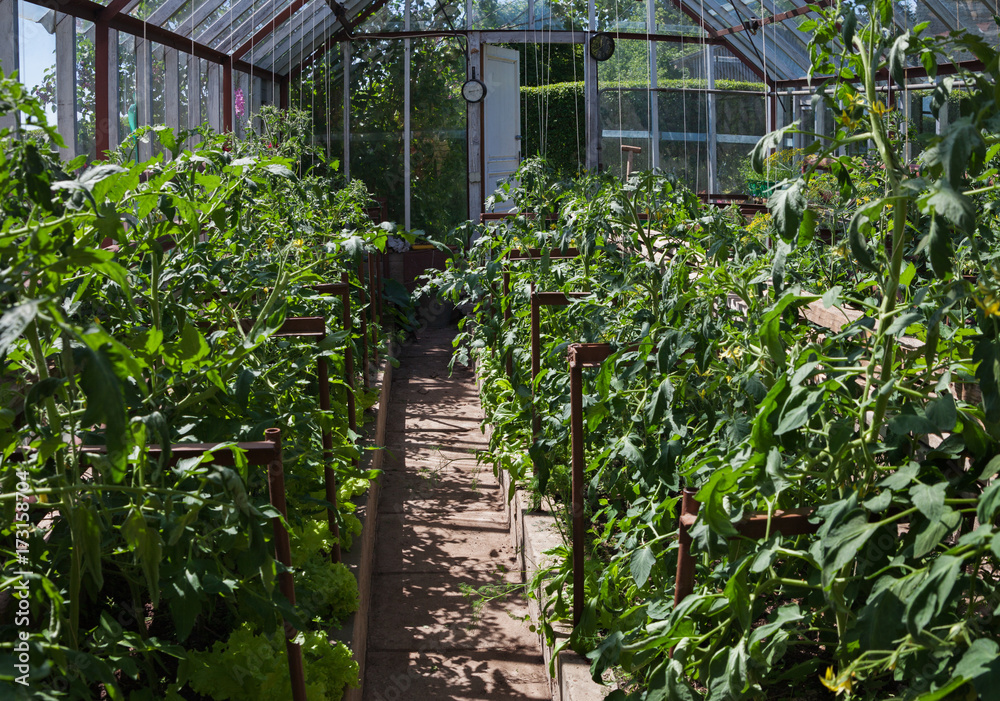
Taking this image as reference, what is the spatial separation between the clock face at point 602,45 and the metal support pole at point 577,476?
8511 mm

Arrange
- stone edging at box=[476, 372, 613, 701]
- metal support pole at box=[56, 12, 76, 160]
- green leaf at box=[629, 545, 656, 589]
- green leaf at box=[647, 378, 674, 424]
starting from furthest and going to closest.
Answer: metal support pole at box=[56, 12, 76, 160] → stone edging at box=[476, 372, 613, 701] → green leaf at box=[647, 378, 674, 424] → green leaf at box=[629, 545, 656, 589]

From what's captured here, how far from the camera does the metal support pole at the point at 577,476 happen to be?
2.39 metres

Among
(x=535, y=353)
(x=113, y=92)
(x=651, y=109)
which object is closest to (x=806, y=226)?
(x=535, y=353)

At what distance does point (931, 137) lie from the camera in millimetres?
1045

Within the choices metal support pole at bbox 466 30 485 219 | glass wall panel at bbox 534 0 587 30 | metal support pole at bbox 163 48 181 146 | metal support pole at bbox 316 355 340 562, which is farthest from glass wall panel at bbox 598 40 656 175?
metal support pole at bbox 316 355 340 562

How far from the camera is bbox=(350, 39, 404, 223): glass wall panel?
34.1 ft

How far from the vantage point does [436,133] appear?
10.4 meters

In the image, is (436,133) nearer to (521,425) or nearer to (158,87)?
(158,87)

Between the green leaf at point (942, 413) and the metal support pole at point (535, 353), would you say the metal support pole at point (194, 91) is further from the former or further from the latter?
the green leaf at point (942, 413)

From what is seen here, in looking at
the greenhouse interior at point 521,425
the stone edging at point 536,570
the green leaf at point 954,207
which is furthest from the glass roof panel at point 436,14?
the green leaf at point 954,207

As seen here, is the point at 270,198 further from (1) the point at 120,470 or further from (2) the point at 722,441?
(1) the point at 120,470

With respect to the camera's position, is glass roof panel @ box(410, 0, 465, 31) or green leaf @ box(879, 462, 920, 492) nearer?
green leaf @ box(879, 462, 920, 492)

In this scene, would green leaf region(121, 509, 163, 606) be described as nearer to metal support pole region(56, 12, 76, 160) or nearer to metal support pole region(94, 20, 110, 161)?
metal support pole region(56, 12, 76, 160)

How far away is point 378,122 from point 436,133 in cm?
68
